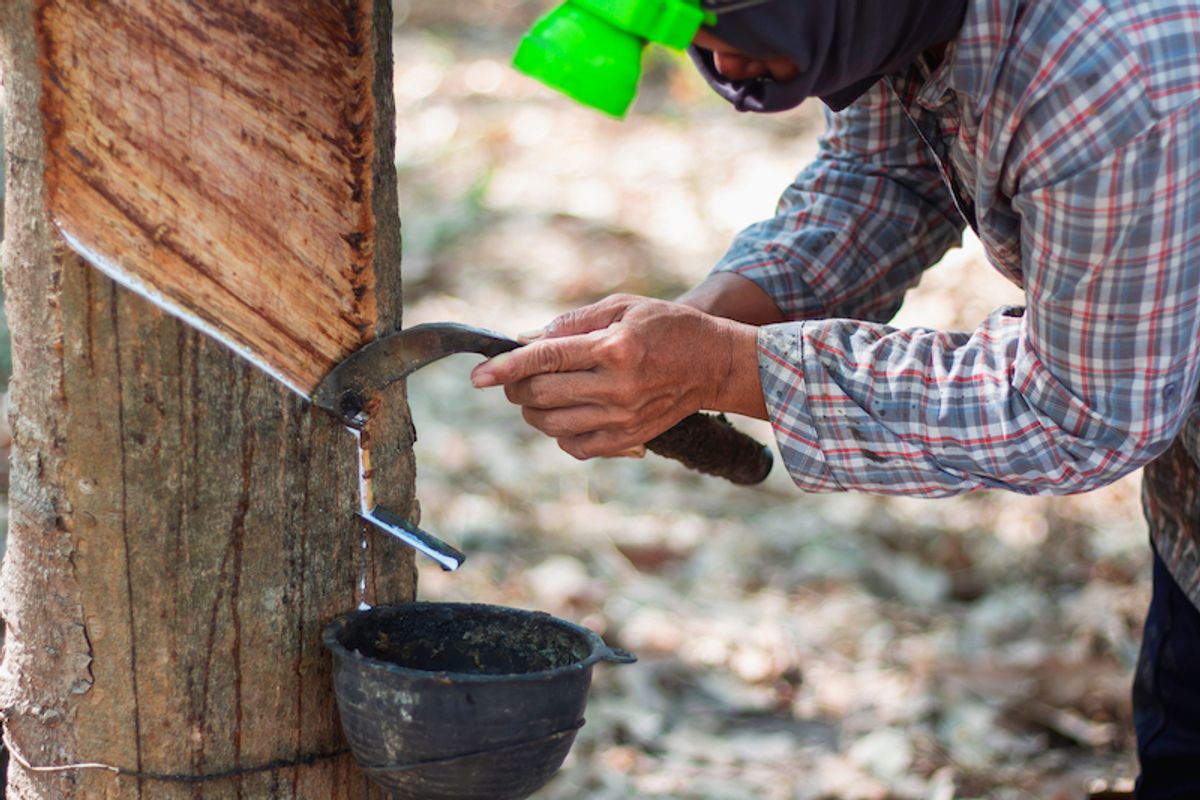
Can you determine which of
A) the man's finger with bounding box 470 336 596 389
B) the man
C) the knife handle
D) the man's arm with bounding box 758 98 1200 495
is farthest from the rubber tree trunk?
the man's arm with bounding box 758 98 1200 495

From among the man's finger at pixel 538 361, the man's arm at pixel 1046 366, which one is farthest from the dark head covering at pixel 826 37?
the man's finger at pixel 538 361

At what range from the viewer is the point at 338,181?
173 cm

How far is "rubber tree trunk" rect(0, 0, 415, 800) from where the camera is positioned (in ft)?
5.47

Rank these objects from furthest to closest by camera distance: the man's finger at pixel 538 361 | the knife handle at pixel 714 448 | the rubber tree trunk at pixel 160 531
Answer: the knife handle at pixel 714 448 < the man's finger at pixel 538 361 < the rubber tree trunk at pixel 160 531

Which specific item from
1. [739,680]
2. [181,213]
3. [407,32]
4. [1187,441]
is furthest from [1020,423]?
[407,32]

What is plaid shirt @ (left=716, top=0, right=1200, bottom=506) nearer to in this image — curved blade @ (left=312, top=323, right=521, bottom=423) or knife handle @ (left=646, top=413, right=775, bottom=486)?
knife handle @ (left=646, top=413, right=775, bottom=486)

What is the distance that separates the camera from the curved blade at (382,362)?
1762mm

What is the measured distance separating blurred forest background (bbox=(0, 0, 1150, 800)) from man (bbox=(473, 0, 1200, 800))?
1363mm

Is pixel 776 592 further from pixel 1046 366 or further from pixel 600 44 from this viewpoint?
pixel 600 44

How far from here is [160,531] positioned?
170cm

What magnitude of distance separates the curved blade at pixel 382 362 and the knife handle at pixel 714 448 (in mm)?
368

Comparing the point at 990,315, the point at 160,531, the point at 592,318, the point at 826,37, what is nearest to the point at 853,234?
the point at 990,315

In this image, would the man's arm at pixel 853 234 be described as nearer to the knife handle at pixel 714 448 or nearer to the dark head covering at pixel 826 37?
the knife handle at pixel 714 448

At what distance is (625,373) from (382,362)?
1.04ft
